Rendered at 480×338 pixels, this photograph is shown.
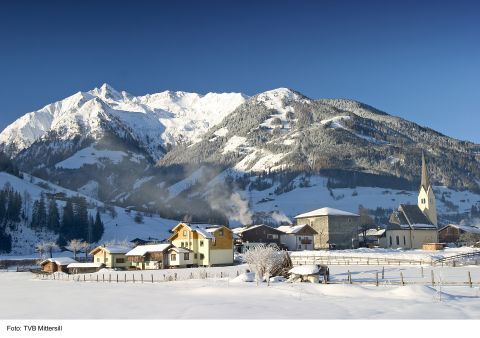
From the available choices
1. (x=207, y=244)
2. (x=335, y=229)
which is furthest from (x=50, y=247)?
(x=335, y=229)

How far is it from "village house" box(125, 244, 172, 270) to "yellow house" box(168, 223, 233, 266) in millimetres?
3621

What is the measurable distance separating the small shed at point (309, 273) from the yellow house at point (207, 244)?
119 ft

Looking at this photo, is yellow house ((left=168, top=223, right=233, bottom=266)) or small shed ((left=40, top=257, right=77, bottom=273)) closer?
yellow house ((left=168, top=223, right=233, bottom=266))

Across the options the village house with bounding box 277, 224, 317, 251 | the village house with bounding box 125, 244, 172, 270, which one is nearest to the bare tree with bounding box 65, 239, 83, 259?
the village house with bounding box 125, 244, 172, 270

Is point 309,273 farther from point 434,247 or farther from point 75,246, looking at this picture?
point 75,246

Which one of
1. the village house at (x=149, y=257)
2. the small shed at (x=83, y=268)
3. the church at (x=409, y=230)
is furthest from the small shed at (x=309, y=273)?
the church at (x=409, y=230)

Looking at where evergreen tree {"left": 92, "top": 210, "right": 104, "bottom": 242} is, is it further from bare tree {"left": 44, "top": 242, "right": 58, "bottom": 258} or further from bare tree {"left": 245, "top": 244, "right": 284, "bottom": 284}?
bare tree {"left": 245, "top": 244, "right": 284, "bottom": 284}

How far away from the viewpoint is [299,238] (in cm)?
11900

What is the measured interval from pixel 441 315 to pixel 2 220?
17328 cm

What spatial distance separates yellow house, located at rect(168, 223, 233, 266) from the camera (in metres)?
90.5

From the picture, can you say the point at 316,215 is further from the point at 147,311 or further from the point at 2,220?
the point at 2,220

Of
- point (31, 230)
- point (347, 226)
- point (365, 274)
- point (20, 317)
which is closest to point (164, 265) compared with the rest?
point (365, 274)

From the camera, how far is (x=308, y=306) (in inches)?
1438
